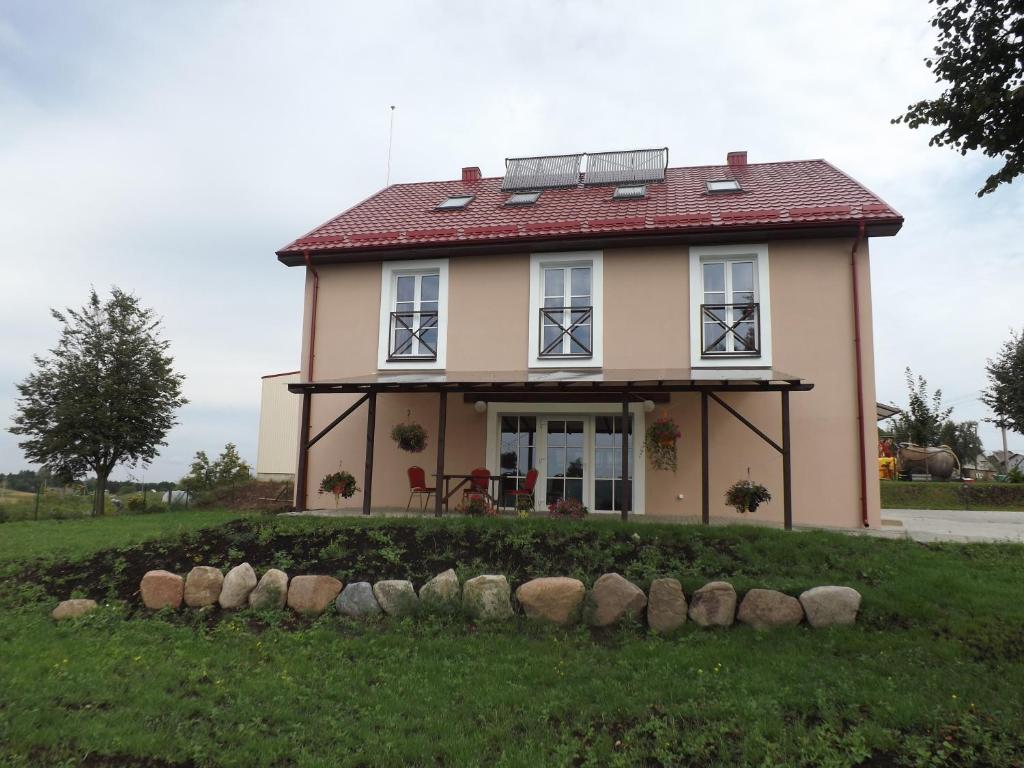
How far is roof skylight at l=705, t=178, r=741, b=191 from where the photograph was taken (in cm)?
1289

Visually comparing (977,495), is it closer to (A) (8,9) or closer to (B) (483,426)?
(B) (483,426)

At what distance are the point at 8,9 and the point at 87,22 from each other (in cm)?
112

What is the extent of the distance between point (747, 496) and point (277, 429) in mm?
15390

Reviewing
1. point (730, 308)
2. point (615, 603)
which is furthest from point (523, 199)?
point (615, 603)

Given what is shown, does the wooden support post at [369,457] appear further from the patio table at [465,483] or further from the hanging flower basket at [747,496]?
the hanging flower basket at [747,496]

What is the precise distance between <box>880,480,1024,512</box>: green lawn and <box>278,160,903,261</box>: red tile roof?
8.91 metres

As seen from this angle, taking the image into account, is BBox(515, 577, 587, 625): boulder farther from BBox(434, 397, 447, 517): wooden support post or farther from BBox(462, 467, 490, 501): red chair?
BBox(462, 467, 490, 501): red chair

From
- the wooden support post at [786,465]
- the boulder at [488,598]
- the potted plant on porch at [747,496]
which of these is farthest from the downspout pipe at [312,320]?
the wooden support post at [786,465]

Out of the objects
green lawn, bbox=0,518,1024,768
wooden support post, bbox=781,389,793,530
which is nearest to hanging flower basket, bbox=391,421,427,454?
green lawn, bbox=0,518,1024,768

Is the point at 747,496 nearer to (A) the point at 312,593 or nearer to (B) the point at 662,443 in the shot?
(B) the point at 662,443

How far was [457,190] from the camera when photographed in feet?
50.5

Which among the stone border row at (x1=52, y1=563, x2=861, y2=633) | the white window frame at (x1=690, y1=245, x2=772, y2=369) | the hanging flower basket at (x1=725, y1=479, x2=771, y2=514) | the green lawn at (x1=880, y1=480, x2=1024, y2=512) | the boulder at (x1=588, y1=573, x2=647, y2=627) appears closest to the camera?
the stone border row at (x1=52, y1=563, x2=861, y2=633)

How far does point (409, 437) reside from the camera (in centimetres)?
1108

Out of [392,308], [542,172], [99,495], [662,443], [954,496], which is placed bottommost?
[99,495]
